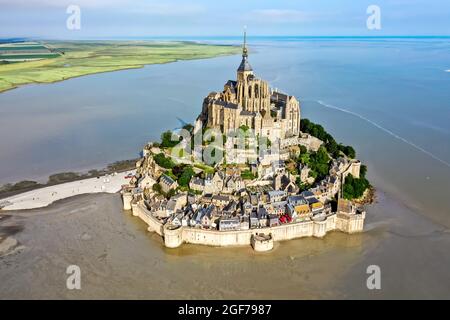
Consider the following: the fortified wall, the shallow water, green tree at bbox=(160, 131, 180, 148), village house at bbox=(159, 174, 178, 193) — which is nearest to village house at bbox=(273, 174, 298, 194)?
the fortified wall

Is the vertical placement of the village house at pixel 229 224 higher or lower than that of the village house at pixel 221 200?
lower

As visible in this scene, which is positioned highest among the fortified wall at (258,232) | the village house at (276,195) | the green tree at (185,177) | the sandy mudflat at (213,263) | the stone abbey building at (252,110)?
the stone abbey building at (252,110)

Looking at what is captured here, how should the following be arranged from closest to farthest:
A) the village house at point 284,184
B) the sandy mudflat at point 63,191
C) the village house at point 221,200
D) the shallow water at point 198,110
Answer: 1. the village house at point 221,200
2. the village house at point 284,184
3. the sandy mudflat at point 63,191
4. the shallow water at point 198,110

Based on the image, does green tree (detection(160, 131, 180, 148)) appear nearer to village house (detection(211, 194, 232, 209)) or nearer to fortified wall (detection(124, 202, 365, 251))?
village house (detection(211, 194, 232, 209))

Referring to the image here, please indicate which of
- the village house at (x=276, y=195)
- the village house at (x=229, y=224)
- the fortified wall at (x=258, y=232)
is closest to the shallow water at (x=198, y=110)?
the fortified wall at (x=258, y=232)

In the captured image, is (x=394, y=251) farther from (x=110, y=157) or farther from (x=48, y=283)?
(x=110, y=157)

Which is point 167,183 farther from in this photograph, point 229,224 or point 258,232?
point 258,232

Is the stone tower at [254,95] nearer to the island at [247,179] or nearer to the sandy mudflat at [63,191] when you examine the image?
the island at [247,179]

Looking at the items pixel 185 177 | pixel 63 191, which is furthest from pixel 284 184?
pixel 63 191
